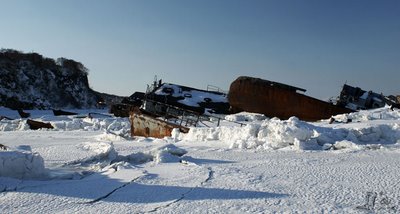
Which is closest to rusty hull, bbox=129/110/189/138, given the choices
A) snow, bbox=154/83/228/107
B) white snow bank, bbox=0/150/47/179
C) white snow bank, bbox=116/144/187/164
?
white snow bank, bbox=116/144/187/164

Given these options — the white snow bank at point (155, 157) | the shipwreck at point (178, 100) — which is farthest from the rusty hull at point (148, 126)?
the white snow bank at point (155, 157)

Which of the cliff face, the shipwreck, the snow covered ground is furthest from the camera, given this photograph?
the cliff face

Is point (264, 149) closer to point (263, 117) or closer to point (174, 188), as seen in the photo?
point (174, 188)

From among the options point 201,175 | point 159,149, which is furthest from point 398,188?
point 159,149

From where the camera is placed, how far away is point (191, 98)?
19.7 meters

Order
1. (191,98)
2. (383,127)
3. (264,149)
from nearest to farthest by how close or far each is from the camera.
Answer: (264,149), (383,127), (191,98)

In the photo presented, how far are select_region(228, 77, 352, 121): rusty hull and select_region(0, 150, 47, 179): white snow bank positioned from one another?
1151cm

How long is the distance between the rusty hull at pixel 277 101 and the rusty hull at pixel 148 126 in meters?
4.82

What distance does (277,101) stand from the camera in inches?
607

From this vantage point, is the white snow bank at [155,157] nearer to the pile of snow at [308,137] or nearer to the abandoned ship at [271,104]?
the pile of snow at [308,137]

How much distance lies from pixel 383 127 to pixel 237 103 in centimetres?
905

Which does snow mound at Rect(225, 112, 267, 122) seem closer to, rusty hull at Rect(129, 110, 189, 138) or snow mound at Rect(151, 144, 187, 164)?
rusty hull at Rect(129, 110, 189, 138)

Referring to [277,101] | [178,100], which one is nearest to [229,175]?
[277,101]

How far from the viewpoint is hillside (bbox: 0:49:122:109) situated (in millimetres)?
32594
